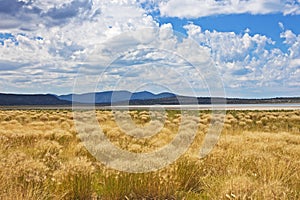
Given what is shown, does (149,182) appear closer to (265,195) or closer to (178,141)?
(265,195)

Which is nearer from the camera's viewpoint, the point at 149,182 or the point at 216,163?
the point at 149,182

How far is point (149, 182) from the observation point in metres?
6.77

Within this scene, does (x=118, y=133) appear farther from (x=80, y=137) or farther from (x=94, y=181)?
(x=94, y=181)

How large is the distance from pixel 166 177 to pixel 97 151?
417 centimetres

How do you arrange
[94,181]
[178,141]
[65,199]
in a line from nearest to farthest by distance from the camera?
1. [65,199]
2. [94,181]
3. [178,141]

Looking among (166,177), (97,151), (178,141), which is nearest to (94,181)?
(166,177)

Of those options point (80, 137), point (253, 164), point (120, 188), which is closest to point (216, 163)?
point (253, 164)

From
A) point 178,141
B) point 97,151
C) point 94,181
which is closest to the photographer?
point 94,181

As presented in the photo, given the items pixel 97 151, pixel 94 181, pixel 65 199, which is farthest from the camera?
pixel 97 151

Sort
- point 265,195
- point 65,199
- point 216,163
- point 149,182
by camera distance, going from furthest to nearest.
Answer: point 216,163 < point 149,182 < point 65,199 < point 265,195

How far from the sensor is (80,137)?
49.0ft

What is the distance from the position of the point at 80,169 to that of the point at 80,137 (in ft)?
27.3

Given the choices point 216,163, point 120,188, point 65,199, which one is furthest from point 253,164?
point 65,199

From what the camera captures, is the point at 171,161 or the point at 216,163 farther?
the point at 216,163
